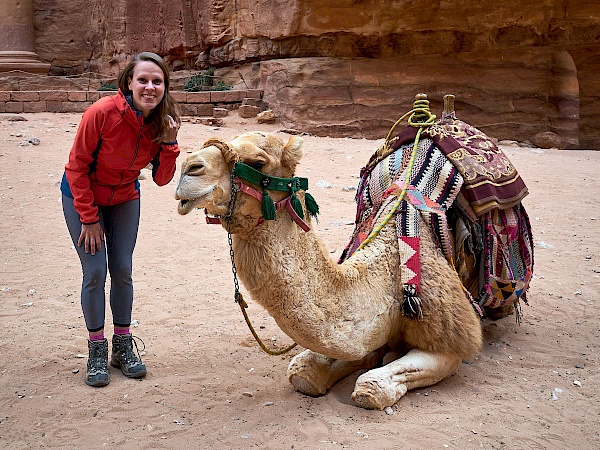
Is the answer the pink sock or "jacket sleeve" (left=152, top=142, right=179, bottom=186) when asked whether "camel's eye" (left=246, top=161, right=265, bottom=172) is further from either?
the pink sock

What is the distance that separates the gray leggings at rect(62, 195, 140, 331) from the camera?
368cm

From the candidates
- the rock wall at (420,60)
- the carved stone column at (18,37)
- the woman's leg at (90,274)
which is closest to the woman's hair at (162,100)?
the woman's leg at (90,274)

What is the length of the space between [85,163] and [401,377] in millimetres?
1955

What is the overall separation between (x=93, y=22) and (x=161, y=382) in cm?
1632

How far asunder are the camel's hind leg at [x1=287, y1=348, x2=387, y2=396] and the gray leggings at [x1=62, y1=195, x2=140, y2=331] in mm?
1112

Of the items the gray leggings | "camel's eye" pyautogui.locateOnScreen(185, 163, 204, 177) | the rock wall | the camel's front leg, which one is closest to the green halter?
"camel's eye" pyautogui.locateOnScreen(185, 163, 204, 177)

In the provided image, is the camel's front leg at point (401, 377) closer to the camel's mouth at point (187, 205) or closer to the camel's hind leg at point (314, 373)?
the camel's hind leg at point (314, 373)

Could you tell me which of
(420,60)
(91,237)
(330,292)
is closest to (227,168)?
(330,292)

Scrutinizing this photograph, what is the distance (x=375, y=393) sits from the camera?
3.27 m

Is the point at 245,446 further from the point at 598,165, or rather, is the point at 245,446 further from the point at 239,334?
the point at 598,165

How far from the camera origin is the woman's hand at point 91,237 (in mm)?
3547

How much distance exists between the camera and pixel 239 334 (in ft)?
15.4

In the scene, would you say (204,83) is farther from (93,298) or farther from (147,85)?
(147,85)

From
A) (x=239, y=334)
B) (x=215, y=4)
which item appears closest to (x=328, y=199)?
(x=239, y=334)
